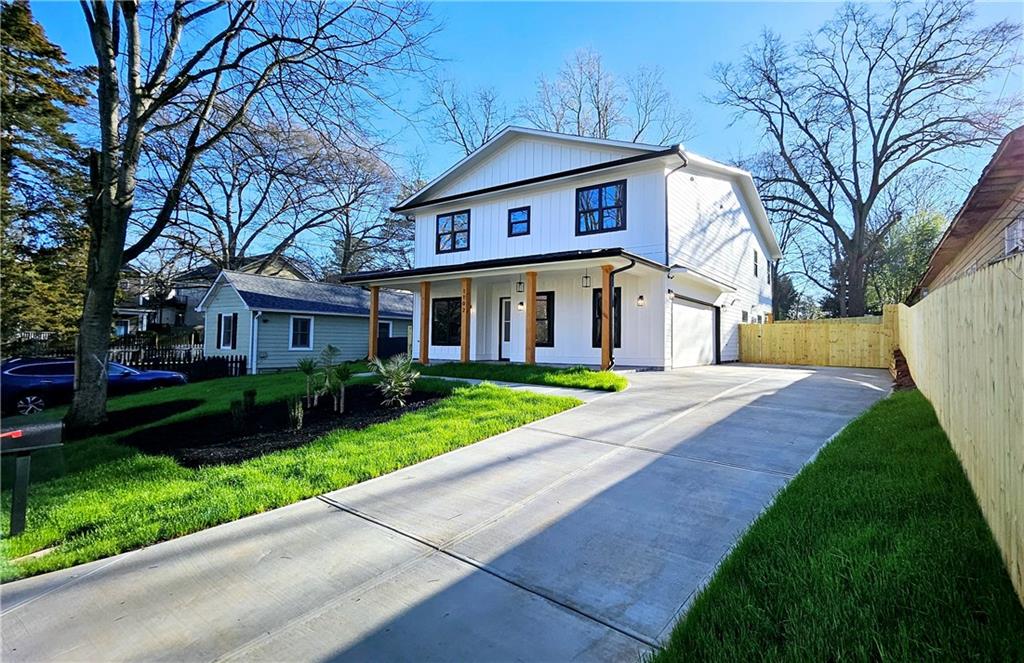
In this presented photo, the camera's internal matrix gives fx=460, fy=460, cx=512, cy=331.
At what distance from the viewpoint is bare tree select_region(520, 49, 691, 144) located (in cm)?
2712

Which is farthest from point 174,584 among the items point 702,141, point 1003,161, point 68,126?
point 702,141

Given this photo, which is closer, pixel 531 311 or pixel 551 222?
pixel 531 311

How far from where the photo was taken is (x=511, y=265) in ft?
40.4

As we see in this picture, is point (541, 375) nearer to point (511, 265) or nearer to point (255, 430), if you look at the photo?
point (511, 265)

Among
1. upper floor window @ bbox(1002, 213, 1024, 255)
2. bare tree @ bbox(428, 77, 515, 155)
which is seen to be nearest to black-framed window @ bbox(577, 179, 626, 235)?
upper floor window @ bbox(1002, 213, 1024, 255)

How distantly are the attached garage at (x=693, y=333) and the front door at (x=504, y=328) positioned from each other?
17.4 feet

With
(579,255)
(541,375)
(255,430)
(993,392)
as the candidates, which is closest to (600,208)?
(579,255)

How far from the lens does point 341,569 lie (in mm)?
2969

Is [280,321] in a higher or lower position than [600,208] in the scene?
lower

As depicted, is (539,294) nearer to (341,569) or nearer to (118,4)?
(118,4)

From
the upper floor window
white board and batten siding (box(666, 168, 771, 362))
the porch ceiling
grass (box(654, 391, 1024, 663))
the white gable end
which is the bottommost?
grass (box(654, 391, 1024, 663))

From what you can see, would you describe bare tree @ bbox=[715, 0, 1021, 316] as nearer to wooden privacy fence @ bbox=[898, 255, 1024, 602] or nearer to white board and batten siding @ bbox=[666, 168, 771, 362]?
white board and batten siding @ bbox=[666, 168, 771, 362]

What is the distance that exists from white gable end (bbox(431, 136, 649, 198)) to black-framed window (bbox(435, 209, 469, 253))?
91 cm

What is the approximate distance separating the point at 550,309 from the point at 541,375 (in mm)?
4194
